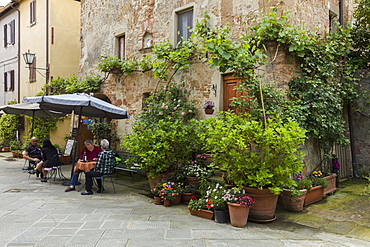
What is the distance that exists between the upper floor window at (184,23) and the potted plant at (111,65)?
2471 millimetres

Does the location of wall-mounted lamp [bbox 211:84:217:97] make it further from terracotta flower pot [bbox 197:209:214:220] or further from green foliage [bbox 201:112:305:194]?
terracotta flower pot [bbox 197:209:214:220]

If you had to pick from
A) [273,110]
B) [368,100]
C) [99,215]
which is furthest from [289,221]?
[368,100]

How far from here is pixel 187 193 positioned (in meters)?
5.75

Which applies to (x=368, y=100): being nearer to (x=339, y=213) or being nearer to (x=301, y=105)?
(x=301, y=105)

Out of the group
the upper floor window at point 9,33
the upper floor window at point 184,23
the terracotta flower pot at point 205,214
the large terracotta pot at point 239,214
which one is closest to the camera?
the large terracotta pot at point 239,214

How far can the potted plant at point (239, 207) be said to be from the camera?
4.46 m

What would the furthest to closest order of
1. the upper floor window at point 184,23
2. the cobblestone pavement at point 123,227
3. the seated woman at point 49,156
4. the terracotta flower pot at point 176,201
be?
the upper floor window at point 184,23
the seated woman at point 49,156
the terracotta flower pot at point 176,201
the cobblestone pavement at point 123,227

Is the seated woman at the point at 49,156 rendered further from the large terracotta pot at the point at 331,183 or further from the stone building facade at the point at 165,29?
the large terracotta pot at the point at 331,183

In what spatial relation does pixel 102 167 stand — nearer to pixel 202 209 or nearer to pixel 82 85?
pixel 202 209

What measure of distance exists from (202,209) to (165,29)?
5.55 meters

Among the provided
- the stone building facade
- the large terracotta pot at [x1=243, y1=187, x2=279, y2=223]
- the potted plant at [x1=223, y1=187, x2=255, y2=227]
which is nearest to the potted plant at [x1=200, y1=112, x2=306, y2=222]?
the large terracotta pot at [x1=243, y1=187, x2=279, y2=223]

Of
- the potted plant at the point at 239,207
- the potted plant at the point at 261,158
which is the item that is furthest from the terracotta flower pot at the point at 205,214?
the potted plant at the point at 261,158

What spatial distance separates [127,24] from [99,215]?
690cm

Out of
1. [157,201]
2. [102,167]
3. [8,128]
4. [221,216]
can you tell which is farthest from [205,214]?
[8,128]
